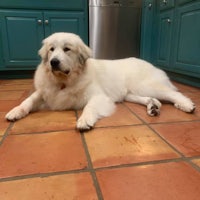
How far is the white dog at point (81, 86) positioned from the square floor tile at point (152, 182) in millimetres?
527

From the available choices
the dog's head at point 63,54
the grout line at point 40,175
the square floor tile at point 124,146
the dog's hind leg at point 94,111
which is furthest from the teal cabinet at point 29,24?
the grout line at point 40,175

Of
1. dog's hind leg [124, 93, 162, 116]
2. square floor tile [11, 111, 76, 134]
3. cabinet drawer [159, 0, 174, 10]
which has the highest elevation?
cabinet drawer [159, 0, 174, 10]

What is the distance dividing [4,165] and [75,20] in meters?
2.76

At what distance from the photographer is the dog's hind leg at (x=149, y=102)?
1586mm

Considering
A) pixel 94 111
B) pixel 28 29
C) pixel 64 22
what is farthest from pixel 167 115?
pixel 28 29

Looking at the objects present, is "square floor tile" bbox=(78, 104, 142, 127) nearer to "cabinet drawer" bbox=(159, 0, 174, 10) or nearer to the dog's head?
the dog's head

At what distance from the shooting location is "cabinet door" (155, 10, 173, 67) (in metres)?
2.88

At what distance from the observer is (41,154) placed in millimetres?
1015

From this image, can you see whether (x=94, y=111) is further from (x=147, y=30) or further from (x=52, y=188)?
(x=147, y=30)

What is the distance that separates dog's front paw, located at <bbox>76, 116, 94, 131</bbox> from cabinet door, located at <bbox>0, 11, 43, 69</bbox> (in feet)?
7.31

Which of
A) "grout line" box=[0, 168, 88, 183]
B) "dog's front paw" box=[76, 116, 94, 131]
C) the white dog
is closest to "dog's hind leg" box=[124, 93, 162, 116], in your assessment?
the white dog

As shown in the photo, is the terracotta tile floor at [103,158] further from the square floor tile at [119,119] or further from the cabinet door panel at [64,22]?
the cabinet door panel at [64,22]

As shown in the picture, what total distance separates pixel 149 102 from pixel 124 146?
0.73 m

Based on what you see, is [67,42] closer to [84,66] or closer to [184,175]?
[84,66]
